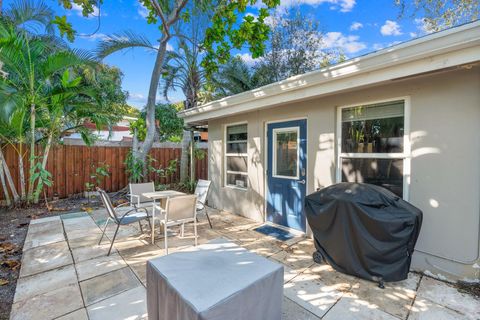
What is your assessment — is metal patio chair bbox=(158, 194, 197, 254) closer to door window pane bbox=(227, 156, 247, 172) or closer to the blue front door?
the blue front door

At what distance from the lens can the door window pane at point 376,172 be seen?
3.03m

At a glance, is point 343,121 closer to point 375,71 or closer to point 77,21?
point 375,71

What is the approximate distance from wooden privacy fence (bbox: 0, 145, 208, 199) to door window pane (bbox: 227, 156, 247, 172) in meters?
4.01

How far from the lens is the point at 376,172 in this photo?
321 cm

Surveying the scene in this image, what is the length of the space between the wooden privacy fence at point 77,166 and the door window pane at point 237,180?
13.0ft

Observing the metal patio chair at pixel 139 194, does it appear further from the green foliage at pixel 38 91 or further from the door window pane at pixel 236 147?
the green foliage at pixel 38 91

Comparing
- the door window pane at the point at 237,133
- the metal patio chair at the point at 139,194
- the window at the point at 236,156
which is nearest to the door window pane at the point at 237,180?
the window at the point at 236,156

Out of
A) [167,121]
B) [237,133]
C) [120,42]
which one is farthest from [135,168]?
[167,121]

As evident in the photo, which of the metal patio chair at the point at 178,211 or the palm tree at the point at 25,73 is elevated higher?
the palm tree at the point at 25,73

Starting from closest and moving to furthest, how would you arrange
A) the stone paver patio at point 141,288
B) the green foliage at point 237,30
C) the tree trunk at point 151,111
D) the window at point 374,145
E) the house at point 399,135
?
1. the stone paver patio at point 141,288
2. the house at point 399,135
3. the window at point 374,145
4. the green foliage at point 237,30
5. the tree trunk at point 151,111

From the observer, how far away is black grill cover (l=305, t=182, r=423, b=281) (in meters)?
2.45

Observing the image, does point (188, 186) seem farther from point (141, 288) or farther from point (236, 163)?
point (141, 288)

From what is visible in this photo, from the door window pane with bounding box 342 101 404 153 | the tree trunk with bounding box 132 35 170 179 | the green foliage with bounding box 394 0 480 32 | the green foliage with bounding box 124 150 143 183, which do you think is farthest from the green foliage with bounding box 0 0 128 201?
the green foliage with bounding box 394 0 480 32

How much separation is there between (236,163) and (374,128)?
3046mm
